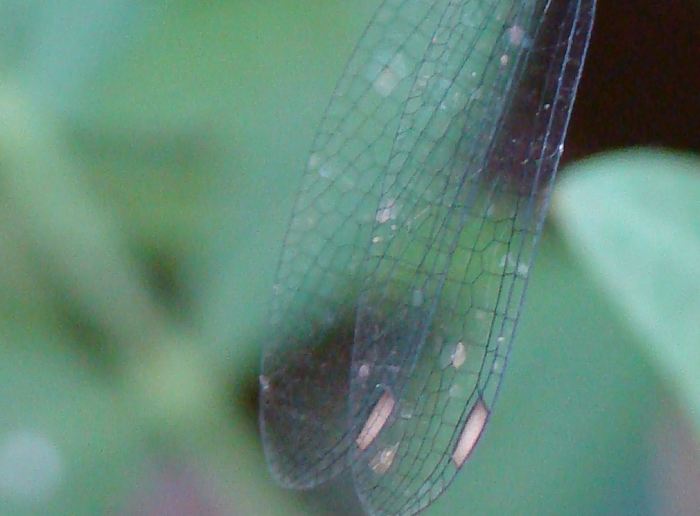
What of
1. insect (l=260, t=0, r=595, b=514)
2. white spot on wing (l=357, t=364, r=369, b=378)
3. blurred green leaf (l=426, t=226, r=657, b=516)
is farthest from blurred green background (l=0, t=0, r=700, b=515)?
white spot on wing (l=357, t=364, r=369, b=378)

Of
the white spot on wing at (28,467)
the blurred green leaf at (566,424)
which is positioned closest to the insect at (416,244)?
the blurred green leaf at (566,424)

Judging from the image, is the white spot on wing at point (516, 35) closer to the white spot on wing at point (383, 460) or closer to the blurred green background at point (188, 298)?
the blurred green background at point (188, 298)

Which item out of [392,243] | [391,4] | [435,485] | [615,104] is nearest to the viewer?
[435,485]

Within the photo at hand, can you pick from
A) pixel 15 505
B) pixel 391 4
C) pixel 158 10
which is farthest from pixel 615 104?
pixel 15 505

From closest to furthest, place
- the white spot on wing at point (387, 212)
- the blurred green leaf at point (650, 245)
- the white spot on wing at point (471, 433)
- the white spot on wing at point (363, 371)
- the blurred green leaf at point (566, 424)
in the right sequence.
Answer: the blurred green leaf at point (650, 245) < the white spot on wing at point (471, 433) < the white spot on wing at point (363, 371) < the white spot on wing at point (387, 212) < the blurred green leaf at point (566, 424)

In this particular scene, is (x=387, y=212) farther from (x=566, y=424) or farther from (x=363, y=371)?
(x=566, y=424)

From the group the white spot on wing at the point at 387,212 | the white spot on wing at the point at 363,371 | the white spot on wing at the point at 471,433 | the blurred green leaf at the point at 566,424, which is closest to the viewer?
the white spot on wing at the point at 471,433

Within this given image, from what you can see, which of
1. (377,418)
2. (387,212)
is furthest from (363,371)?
(387,212)

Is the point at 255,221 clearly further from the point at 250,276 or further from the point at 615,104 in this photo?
the point at 615,104

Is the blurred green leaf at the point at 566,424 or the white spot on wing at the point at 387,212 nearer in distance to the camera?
the white spot on wing at the point at 387,212
